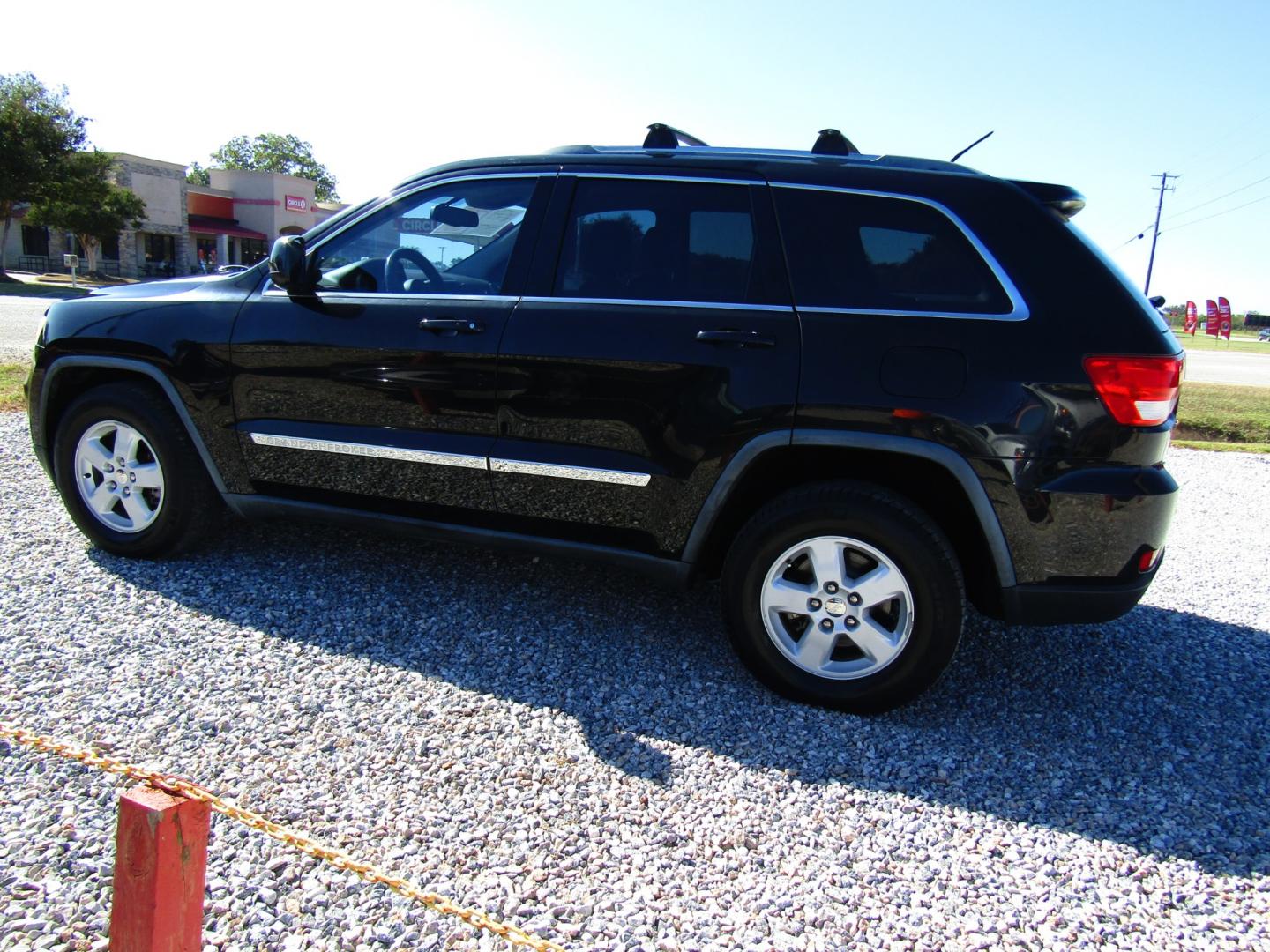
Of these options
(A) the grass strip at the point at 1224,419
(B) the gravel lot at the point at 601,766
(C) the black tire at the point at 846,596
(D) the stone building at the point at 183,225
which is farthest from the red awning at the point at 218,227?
(C) the black tire at the point at 846,596

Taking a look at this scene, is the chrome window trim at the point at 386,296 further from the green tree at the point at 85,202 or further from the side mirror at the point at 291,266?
the green tree at the point at 85,202

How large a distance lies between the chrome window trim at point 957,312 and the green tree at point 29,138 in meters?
40.8

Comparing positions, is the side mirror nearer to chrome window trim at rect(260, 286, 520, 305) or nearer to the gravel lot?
chrome window trim at rect(260, 286, 520, 305)

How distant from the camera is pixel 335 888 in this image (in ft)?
7.02

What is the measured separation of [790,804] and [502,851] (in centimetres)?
86

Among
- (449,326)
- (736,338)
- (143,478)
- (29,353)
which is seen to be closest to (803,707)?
(736,338)

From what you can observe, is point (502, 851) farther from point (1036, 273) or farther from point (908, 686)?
point (1036, 273)

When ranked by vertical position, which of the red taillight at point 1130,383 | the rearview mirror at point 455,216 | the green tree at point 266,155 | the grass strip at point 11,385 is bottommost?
the grass strip at point 11,385

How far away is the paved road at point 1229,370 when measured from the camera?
1850 centimetres

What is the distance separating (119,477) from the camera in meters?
4.09

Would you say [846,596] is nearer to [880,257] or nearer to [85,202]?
[880,257]

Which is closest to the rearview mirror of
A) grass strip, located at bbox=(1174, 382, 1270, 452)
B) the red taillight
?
the red taillight

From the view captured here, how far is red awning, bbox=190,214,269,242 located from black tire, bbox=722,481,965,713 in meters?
52.6

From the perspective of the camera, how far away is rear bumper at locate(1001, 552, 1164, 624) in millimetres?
2949
